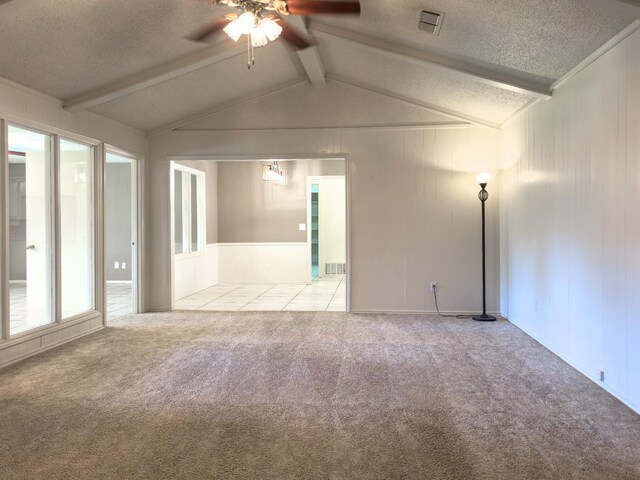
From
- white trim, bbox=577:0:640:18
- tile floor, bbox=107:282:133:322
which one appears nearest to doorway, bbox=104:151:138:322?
tile floor, bbox=107:282:133:322

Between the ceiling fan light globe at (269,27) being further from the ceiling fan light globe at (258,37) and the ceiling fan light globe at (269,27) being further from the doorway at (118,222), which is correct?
the doorway at (118,222)

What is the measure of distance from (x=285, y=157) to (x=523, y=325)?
375 cm

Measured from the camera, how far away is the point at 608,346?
10.9 ft

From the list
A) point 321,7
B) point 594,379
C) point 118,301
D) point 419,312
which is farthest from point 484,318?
point 118,301

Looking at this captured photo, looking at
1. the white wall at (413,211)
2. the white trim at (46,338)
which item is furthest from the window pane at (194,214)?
the white trim at (46,338)

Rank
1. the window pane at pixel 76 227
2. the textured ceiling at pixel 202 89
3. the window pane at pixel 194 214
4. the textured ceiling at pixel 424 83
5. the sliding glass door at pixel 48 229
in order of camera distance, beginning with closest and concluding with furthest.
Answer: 1. the sliding glass door at pixel 48 229
2. the window pane at pixel 76 227
3. the textured ceiling at pixel 424 83
4. the textured ceiling at pixel 202 89
5. the window pane at pixel 194 214

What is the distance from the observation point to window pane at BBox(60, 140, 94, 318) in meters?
4.88

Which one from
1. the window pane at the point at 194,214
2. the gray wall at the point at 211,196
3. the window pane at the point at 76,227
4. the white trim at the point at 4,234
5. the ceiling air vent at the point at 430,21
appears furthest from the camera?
the gray wall at the point at 211,196

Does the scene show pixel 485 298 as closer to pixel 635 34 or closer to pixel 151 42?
pixel 635 34

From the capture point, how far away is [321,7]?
297cm

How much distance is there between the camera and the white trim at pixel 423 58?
4469 mm

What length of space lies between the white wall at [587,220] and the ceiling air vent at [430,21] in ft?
4.14

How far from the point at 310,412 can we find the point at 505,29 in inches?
131

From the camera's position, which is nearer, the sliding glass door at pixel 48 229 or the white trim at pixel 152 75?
the sliding glass door at pixel 48 229
